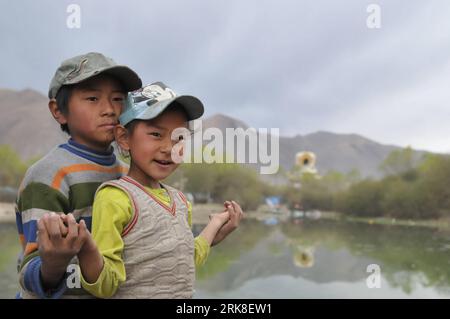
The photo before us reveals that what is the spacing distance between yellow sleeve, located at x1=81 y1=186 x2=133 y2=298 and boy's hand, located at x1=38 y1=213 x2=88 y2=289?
0.09 meters

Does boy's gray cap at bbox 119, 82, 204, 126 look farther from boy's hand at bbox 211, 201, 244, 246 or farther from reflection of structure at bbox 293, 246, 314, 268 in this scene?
reflection of structure at bbox 293, 246, 314, 268

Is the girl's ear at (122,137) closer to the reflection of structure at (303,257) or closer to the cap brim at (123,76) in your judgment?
the cap brim at (123,76)

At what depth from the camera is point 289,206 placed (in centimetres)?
3055

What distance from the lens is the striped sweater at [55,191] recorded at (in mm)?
810

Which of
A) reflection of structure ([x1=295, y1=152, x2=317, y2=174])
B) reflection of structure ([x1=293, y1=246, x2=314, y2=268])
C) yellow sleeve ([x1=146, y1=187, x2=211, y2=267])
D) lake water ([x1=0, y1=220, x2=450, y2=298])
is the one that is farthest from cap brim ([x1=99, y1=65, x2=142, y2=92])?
reflection of structure ([x1=295, y1=152, x2=317, y2=174])

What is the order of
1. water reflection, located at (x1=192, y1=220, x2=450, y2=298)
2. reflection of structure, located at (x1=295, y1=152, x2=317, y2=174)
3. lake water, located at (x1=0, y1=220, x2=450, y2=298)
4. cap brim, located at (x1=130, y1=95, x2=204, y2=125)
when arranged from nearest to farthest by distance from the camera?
cap brim, located at (x1=130, y1=95, x2=204, y2=125) → lake water, located at (x1=0, y1=220, x2=450, y2=298) → water reflection, located at (x1=192, y1=220, x2=450, y2=298) → reflection of structure, located at (x1=295, y1=152, x2=317, y2=174)

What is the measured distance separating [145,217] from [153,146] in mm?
153

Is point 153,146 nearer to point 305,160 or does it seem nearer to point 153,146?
point 153,146

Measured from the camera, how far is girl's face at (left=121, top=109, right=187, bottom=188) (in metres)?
0.92

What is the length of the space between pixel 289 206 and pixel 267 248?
33.3ft

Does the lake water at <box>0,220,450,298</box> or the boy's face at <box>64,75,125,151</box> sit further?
the lake water at <box>0,220,450,298</box>

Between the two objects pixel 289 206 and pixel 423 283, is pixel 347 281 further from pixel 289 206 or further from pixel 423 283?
pixel 289 206

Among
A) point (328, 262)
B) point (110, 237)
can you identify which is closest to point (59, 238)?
point (110, 237)

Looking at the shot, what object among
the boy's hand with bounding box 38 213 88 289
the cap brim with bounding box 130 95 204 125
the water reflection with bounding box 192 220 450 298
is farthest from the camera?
the water reflection with bounding box 192 220 450 298
